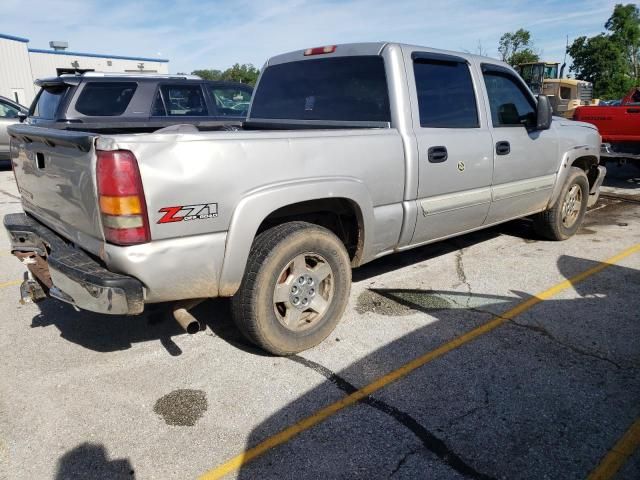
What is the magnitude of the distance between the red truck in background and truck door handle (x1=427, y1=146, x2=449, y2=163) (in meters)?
6.25

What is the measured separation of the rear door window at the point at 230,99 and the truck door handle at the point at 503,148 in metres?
5.17

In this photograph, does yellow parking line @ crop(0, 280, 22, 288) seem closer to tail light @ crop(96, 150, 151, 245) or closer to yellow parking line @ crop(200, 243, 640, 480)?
tail light @ crop(96, 150, 151, 245)

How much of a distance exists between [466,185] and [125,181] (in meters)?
2.78

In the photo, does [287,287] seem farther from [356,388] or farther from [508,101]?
[508,101]

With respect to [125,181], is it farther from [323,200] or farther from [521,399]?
[521,399]

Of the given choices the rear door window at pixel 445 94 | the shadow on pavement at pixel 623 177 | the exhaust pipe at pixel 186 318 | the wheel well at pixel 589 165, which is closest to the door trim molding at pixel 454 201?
the rear door window at pixel 445 94

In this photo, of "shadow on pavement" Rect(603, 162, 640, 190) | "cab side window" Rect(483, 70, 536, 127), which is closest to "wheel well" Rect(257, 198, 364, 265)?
"cab side window" Rect(483, 70, 536, 127)

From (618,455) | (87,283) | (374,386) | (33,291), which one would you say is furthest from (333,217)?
(618,455)

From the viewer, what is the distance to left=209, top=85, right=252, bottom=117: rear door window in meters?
8.61

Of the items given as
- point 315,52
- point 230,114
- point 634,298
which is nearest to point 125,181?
point 315,52

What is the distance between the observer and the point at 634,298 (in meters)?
4.23

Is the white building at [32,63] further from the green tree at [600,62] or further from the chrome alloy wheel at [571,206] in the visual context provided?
the green tree at [600,62]

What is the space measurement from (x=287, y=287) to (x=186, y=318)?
26.2 inches

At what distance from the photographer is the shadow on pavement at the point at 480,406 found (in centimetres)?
239
